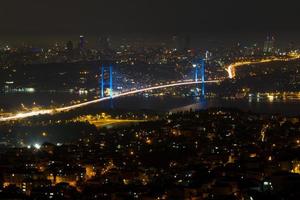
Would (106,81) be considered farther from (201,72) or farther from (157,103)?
(157,103)

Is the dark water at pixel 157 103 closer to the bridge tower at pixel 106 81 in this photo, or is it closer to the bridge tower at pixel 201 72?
the bridge tower at pixel 106 81

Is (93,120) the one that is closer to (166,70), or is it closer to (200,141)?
(200,141)

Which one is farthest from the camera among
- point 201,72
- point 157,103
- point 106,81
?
point 201,72

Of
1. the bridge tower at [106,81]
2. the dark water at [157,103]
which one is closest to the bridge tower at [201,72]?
the dark water at [157,103]

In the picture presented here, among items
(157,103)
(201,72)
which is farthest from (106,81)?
(157,103)

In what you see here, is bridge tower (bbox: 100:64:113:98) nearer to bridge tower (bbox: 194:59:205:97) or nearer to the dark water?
the dark water

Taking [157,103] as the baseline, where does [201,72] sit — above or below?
below

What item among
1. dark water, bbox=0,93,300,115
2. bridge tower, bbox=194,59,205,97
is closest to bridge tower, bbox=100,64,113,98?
dark water, bbox=0,93,300,115
